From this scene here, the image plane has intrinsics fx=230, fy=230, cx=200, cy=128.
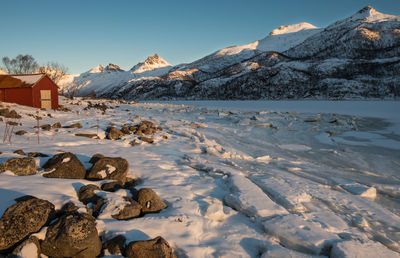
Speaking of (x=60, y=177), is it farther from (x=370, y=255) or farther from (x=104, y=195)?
(x=370, y=255)

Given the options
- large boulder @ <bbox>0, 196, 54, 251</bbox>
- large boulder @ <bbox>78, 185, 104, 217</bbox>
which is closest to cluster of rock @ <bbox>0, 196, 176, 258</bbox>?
large boulder @ <bbox>0, 196, 54, 251</bbox>

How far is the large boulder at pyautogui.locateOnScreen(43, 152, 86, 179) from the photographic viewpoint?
3.55 metres

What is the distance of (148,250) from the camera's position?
2.13 m

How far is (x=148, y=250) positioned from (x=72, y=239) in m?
0.67

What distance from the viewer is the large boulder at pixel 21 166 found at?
11.1ft

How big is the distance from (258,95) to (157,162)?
57.5 meters

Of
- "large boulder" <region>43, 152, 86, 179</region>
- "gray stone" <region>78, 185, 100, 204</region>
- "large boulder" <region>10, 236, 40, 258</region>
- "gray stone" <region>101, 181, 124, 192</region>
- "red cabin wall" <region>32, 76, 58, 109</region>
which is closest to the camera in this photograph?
"large boulder" <region>10, 236, 40, 258</region>

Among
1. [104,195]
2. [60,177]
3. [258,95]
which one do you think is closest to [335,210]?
[104,195]

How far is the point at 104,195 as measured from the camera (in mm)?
2930

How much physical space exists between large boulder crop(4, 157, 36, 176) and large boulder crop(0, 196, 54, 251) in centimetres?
154

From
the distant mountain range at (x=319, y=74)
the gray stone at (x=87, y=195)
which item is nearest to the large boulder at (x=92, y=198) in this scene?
the gray stone at (x=87, y=195)

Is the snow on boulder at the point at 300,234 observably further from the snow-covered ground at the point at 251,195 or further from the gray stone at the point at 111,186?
the gray stone at the point at 111,186

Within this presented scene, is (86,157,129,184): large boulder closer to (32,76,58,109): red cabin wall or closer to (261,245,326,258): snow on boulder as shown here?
(261,245,326,258): snow on boulder

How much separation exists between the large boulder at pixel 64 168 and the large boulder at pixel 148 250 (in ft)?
6.57
